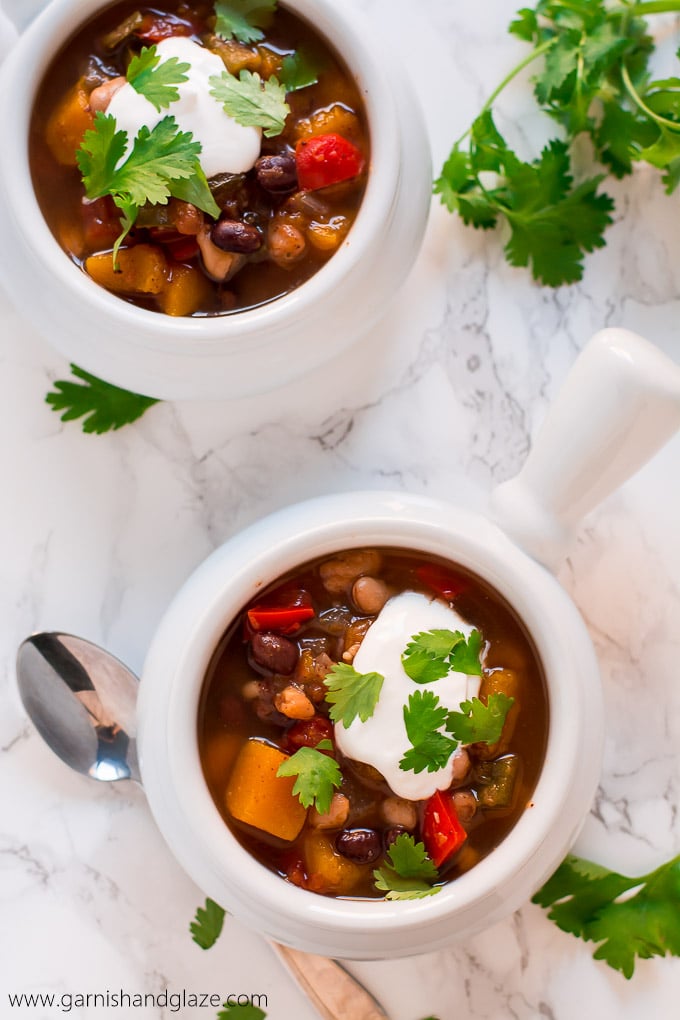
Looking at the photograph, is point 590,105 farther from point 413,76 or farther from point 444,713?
point 444,713

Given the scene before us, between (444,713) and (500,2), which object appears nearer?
(444,713)

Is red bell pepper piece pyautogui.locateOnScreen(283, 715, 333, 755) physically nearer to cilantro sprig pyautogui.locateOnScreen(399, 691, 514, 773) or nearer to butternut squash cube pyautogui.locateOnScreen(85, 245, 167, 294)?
cilantro sprig pyautogui.locateOnScreen(399, 691, 514, 773)

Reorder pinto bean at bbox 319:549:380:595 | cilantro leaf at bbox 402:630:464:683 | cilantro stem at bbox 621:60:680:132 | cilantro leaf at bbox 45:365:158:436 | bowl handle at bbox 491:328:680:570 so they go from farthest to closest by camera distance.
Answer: cilantro leaf at bbox 45:365:158:436
cilantro stem at bbox 621:60:680:132
pinto bean at bbox 319:549:380:595
cilantro leaf at bbox 402:630:464:683
bowl handle at bbox 491:328:680:570

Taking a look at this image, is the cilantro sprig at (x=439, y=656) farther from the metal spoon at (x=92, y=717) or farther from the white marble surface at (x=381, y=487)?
the metal spoon at (x=92, y=717)

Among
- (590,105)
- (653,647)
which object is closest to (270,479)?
(653,647)

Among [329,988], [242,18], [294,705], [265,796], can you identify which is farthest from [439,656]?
[242,18]

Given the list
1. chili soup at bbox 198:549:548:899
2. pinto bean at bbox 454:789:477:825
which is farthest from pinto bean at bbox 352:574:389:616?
pinto bean at bbox 454:789:477:825
